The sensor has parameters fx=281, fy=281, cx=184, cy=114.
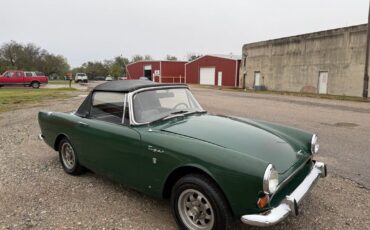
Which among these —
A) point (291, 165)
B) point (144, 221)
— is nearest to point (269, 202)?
point (291, 165)

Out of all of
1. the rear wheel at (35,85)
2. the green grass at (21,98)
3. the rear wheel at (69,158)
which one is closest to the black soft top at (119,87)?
the rear wheel at (69,158)

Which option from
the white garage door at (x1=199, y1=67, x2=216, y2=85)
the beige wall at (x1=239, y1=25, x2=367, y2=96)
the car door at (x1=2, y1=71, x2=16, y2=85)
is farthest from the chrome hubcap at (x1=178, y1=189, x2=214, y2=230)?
the white garage door at (x1=199, y1=67, x2=216, y2=85)

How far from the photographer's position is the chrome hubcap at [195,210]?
105 inches

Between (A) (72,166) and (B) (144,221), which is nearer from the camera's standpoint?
(B) (144,221)

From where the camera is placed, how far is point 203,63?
1703 inches

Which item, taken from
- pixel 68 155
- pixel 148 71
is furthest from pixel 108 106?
pixel 148 71

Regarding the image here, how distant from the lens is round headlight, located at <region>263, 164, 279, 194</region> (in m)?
2.33

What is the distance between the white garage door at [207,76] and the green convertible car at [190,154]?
37.8 metres

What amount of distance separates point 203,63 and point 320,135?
37188mm

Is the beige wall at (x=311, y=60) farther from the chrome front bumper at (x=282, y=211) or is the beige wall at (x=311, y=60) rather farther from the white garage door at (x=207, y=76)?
the chrome front bumper at (x=282, y=211)

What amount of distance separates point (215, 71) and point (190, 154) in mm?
38852

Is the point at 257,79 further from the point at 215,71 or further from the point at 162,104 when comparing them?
the point at 162,104

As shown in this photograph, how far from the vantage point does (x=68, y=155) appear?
452 centimetres

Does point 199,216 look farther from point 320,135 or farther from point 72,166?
point 320,135
